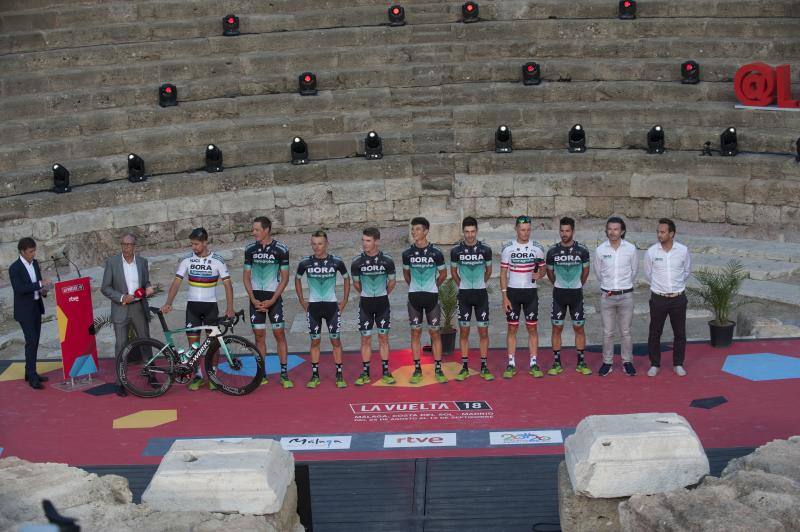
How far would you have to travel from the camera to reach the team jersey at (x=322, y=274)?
13289 millimetres

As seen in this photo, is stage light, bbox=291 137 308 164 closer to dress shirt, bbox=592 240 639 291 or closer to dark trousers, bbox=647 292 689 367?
dress shirt, bbox=592 240 639 291

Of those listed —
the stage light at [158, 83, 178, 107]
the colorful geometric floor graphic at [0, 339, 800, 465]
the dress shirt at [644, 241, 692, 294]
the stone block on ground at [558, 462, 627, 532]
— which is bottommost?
the colorful geometric floor graphic at [0, 339, 800, 465]

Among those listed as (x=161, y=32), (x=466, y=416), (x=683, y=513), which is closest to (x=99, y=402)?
(x=466, y=416)

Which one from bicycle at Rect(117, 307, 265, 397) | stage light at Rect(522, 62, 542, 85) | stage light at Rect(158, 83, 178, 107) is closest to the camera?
Answer: bicycle at Rect(117, 307, 265, 397)

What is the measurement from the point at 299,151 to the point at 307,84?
1759 millimetres

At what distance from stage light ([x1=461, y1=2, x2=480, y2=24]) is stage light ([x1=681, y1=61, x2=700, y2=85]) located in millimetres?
4265

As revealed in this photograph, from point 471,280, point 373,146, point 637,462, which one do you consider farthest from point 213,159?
point 637,462

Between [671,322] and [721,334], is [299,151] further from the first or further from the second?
[671,322]

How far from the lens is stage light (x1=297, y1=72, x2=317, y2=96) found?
72.7 feet

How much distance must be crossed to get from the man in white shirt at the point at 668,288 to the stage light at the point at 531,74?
9.48 m

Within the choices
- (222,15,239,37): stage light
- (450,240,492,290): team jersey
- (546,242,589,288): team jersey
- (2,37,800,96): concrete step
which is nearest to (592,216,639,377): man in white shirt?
(546,242,589,288): team jersey

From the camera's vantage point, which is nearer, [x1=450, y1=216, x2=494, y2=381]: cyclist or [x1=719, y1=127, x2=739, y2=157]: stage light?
[x1=450, y1=216, x2=494, y2=381]: cyclist

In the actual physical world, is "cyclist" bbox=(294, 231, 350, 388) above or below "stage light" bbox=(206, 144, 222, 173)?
below

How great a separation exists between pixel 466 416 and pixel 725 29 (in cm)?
1322
